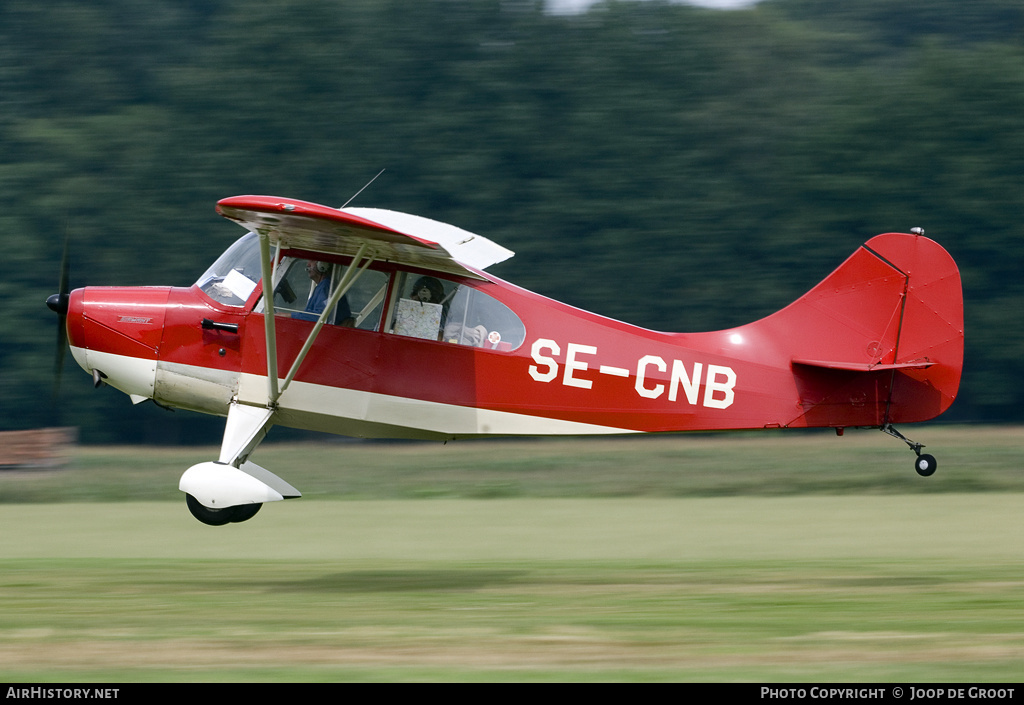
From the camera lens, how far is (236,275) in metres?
10.0

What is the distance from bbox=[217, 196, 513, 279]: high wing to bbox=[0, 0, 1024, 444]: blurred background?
2404cm

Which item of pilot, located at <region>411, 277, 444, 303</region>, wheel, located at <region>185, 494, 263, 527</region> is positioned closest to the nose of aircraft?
wheel, located at <region>185, 494, 263, 527</region>

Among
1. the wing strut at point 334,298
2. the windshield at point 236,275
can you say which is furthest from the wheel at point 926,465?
the windshield at point 236,275

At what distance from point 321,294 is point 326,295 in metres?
0.05

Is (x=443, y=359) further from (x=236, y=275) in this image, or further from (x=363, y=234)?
(x=236, y=275)

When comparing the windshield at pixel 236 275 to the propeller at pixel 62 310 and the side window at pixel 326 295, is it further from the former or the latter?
the propeller at pixel 62 310

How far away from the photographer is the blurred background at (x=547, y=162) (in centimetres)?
3378

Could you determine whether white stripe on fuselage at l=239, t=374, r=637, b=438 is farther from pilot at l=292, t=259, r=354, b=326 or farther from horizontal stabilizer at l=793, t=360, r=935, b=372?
horizontal stabilizer at l=793, t=360, r=935, b=372

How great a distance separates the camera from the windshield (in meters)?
9.97

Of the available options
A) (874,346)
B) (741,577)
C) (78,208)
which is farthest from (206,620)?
(78,208)

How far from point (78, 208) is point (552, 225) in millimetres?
14185

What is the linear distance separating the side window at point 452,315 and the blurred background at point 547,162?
79.3ft

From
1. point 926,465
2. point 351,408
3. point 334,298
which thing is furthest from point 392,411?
point 926,465

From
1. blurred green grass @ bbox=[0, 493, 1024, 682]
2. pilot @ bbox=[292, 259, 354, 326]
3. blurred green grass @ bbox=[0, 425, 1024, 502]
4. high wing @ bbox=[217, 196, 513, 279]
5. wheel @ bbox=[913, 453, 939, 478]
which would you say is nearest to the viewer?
blurred green grass @ bbox=[0, 493, 1024, 682]
